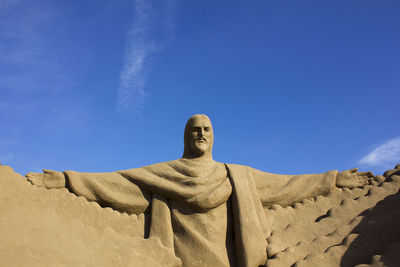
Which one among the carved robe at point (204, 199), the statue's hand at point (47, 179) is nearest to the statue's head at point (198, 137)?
the carved robe at point (204, 199)

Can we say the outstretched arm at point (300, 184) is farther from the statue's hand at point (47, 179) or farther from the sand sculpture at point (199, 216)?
the statue's hand at point (47, 179)

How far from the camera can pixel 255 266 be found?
578cm

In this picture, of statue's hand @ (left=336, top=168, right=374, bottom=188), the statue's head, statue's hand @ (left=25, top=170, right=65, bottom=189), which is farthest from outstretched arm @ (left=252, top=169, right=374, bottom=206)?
statue's hand @ (left=25, top=170, right=65, bottom=189)

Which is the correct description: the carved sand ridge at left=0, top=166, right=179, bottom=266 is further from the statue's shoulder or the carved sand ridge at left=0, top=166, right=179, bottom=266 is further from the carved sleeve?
the carved sleeve

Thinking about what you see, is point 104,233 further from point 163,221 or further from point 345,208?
point 345,208

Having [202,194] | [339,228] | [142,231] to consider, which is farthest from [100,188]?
[339,228]

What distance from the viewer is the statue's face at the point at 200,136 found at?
22.1 ft

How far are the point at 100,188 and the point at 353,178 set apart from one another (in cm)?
358

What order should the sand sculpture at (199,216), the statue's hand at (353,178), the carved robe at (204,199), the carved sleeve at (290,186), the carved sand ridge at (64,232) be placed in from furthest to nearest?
the statue's hand at (353,178) < the carved sleeve at (290,186) < the carved robe at (204,199) < the sand sculpture at (199,216) < the carved sand ridge at (64,232)

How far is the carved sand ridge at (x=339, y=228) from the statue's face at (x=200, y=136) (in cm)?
126

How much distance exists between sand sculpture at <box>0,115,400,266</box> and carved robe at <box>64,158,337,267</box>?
14 millimetres

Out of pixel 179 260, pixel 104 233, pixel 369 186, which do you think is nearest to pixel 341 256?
pixel 369 186

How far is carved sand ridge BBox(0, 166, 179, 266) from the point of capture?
5.22m

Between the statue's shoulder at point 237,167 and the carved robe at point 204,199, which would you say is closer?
the carved robe at point 204,199
